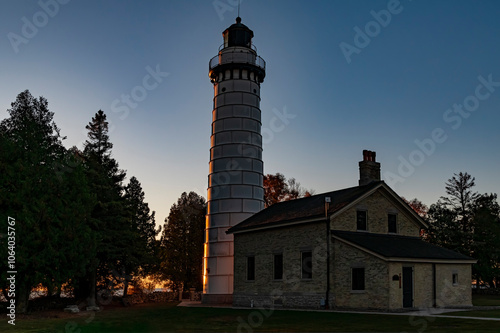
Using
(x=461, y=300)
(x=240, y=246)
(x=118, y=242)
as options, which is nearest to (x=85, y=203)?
(x=118, y=242)

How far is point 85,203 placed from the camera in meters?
28.2

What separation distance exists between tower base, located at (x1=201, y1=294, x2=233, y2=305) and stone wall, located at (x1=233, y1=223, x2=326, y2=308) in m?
3.48

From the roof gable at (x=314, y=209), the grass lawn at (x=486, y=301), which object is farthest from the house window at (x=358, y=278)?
the grass lawn at (x=486, y=301)

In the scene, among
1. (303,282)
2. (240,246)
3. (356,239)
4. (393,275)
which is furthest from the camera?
(240,246)

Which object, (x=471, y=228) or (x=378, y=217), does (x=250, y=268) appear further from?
(x=471, y=228)

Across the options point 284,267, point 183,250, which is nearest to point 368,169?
point 284,267

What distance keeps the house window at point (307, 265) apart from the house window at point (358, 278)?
2.99 m

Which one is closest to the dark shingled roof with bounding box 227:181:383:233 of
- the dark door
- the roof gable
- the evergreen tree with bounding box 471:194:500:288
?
the roof gable

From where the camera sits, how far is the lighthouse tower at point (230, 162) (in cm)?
3766

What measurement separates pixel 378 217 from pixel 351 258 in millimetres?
4325

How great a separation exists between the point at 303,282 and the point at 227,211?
11.5 metres

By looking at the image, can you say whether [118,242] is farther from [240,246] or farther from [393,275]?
[393,275]

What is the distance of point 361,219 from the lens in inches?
1110

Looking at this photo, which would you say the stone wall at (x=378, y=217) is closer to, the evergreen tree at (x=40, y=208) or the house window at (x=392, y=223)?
the house window at (x=392, y=223)
